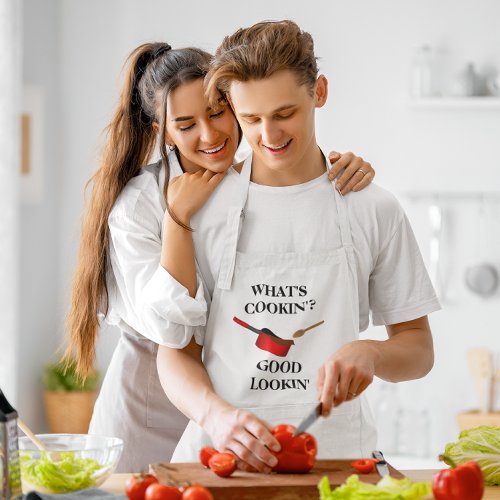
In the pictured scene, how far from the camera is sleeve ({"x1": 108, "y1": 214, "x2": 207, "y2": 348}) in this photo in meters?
1.92

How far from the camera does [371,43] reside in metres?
4.67

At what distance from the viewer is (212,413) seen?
181 centimetres

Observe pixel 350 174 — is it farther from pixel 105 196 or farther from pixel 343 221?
pixel 105 196

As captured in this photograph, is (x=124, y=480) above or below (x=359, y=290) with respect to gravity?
below

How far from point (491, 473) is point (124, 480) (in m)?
0.70

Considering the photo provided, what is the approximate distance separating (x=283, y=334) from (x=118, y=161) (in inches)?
25.7

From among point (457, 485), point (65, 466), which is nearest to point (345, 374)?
point (457, 485)

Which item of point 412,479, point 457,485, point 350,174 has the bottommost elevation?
point 412,479

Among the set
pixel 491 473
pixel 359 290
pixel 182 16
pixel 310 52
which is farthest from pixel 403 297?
pixel 182 16

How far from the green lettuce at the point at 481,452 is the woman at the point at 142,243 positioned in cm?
57

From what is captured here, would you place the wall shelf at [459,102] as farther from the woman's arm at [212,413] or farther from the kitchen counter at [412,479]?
the kitchen counter at [412,479]

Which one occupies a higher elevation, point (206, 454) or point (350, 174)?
point (350, 174)

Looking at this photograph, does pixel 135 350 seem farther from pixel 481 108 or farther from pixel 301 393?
pixel 481 108

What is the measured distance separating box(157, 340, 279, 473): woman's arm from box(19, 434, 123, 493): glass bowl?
181mm
